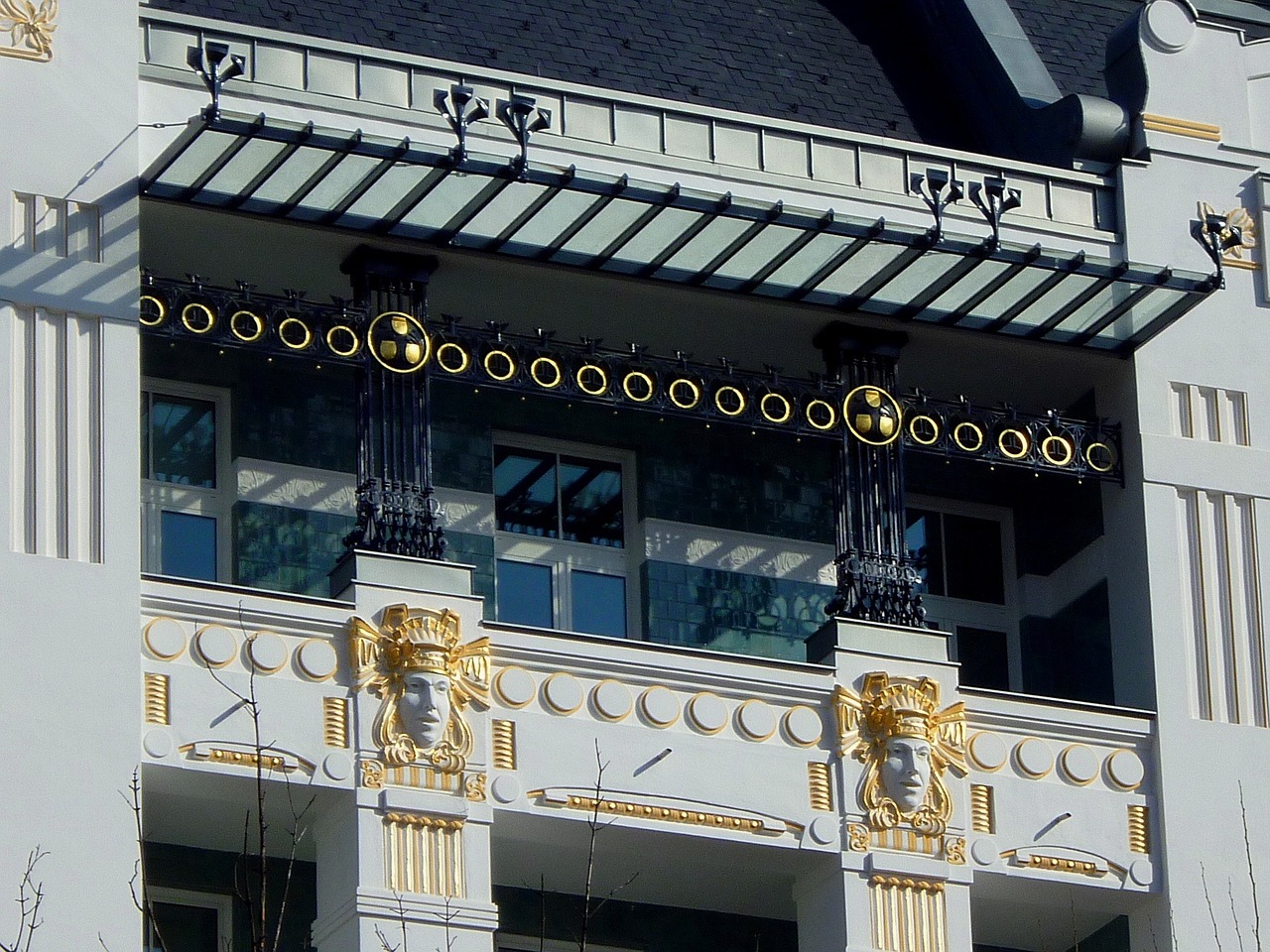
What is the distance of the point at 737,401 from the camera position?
1222 inches

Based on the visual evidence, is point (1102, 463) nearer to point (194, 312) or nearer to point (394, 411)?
point (394, 411)

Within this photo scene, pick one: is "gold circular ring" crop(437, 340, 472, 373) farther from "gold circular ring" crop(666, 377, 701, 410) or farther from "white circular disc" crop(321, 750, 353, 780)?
"white circular disc" crop(321, 750, 353, 780)

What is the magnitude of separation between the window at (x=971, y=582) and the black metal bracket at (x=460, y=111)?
19.7 feet

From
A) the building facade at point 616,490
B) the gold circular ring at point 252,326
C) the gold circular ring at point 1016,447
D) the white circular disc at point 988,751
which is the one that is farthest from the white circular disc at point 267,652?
the gold circular ring at point 1016,447

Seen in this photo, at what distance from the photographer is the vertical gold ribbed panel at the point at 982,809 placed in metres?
30.3

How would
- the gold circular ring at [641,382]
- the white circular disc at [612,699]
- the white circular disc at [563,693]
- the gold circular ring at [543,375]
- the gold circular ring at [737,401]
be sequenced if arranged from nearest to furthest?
the white circular disc at [563,693] < the white circular disc at [612,699] < the gold circular ring at [543,375] < the gold circular ring at [641,382] < the gold circular ring at [737,401]

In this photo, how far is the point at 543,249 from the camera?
30328 millimetres

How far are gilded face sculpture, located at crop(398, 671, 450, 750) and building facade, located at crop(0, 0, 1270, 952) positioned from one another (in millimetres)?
41

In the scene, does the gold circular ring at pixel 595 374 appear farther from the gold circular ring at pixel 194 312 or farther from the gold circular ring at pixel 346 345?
the gold circular ring at pixel 194 312

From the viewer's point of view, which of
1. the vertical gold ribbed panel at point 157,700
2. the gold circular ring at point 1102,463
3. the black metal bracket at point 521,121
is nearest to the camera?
the vertical gold ribbed panel at point 157,700

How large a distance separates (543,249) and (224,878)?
5.70m

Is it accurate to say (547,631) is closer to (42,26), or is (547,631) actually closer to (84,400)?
(84,400)

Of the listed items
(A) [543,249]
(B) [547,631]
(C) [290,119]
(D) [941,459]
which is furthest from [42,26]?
(D) [941,459]

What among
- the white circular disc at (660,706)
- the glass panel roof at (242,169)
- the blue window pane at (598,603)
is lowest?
the white circular disc at (660,706)
